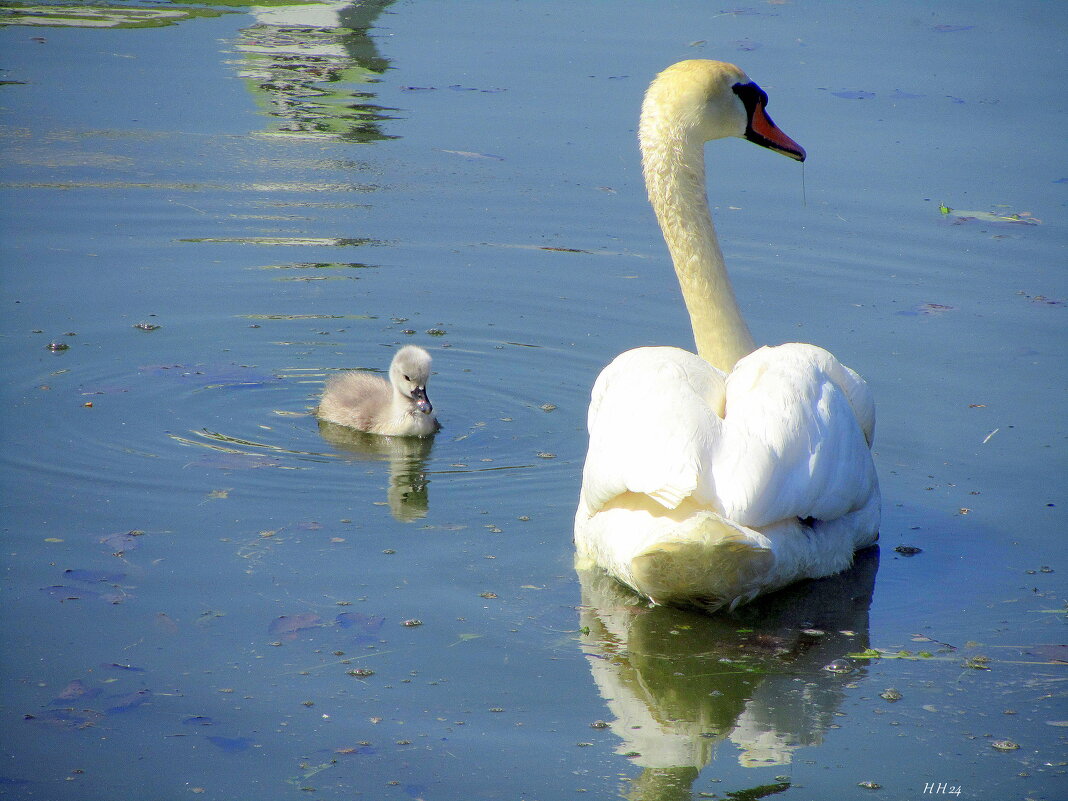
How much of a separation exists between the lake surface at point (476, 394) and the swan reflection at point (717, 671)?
0.02 metres

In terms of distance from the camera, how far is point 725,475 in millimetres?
4230

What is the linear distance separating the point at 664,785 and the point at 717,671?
743mm

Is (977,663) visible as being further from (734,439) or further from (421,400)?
(421,400)

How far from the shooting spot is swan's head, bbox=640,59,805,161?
5.79m

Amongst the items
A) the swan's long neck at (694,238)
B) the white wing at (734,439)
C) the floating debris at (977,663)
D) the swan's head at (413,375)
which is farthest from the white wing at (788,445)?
the swan's head at (413,375)

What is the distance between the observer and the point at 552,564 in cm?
492

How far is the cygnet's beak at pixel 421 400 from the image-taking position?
20.5 ft

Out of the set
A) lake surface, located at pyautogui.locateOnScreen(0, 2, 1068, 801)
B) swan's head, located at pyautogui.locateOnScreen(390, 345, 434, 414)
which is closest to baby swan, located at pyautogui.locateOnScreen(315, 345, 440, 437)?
swan's head, located at pyautogui.locateOnScreen(390, 345, 434, 414)

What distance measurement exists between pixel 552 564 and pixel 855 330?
10.1 feet

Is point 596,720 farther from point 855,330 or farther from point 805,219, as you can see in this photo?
point 805,219

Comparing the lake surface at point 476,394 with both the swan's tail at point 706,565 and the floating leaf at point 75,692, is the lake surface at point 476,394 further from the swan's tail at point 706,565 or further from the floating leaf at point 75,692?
the swan's tail at point 706,565

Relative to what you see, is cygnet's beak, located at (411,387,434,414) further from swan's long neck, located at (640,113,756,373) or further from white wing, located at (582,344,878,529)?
white wing, located at (582,344,878,529)

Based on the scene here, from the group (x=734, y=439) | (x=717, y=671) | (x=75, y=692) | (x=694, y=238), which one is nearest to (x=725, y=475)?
(x=734, y=439)

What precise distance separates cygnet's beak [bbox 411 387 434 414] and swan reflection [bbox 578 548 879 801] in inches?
63.6
